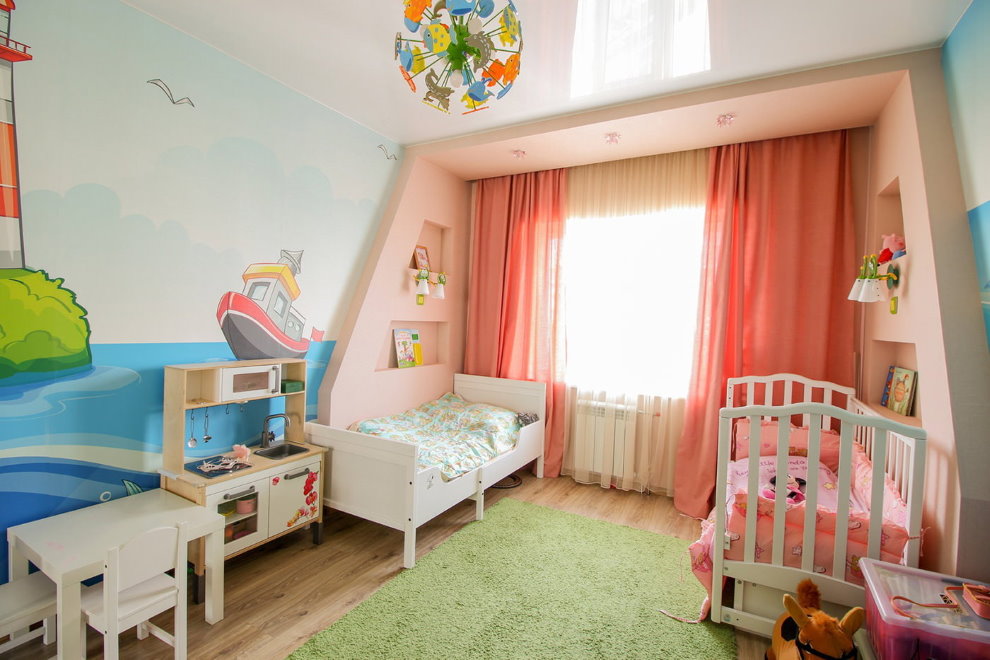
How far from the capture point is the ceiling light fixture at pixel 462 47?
1.49m

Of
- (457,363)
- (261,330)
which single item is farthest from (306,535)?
(457,363)

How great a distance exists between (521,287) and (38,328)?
324 centimetres

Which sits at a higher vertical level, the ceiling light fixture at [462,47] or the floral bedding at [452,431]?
the ceiling light fixture at [462,47]

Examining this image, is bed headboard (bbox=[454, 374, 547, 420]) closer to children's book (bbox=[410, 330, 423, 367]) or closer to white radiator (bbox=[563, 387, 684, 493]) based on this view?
white radiator (bbox=[563, 387, 684, 493])

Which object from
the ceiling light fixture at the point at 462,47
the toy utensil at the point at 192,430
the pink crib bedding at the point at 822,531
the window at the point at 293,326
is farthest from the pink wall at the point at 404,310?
the pink crib bedding at the point at 822,531

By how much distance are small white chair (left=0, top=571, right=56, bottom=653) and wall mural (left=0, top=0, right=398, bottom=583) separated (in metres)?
0.18

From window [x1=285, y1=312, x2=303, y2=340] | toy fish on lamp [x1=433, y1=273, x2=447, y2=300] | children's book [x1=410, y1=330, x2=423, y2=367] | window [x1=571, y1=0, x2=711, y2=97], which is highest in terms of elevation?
window [x1=571, y1=0, x2=711, y2=97]

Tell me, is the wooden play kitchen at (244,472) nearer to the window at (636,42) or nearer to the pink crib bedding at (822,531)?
the pink crib bedding at (822,531)

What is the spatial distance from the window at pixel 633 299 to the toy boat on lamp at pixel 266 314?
222cm

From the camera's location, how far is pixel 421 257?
13.9 ft

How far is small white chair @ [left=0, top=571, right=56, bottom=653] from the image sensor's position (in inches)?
68.3

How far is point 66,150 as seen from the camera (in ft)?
6.95

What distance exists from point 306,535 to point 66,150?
2.43 meters

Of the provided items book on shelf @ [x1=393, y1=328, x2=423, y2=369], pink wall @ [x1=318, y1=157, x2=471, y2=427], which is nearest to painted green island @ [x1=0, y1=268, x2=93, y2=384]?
pink wall @ [x1=318, y1=157, x2=471, y2=427]
